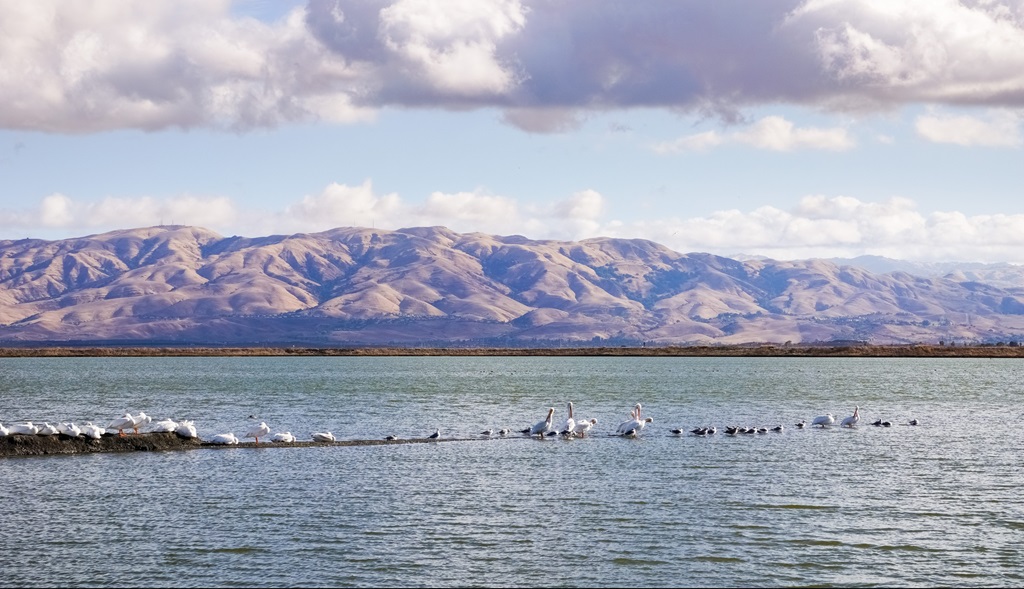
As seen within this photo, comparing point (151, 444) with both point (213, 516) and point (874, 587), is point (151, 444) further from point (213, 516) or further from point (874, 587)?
point (874, 587)

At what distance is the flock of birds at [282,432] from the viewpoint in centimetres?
4062

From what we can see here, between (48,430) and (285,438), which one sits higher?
(48,430)

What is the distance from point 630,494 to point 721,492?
2679 mm

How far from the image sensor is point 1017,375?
12075 centimetres

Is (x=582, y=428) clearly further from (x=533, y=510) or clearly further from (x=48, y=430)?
(x=48, y=430)

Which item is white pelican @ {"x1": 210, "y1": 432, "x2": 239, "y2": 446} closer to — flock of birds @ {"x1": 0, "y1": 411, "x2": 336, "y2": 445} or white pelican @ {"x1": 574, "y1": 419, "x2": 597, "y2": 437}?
flock of birds @ {"x1": 0, "y1": 411, "x2": 336, "y2": 445}

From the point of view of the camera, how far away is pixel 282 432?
157 ft

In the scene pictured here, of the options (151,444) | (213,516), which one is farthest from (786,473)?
(151,444)

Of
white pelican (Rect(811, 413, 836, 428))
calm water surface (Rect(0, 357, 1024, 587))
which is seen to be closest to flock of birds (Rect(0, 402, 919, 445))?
white pelican (Rect(811, 413, 836, 428))

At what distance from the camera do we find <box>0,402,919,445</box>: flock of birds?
40625mm

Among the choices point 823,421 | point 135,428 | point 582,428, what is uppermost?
point 135,428

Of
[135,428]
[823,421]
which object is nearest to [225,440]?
[135,428]

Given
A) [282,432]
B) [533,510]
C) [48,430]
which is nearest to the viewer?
[533,510]

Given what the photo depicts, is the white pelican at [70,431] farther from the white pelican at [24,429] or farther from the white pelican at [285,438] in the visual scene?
the white pelican at [285,438]
